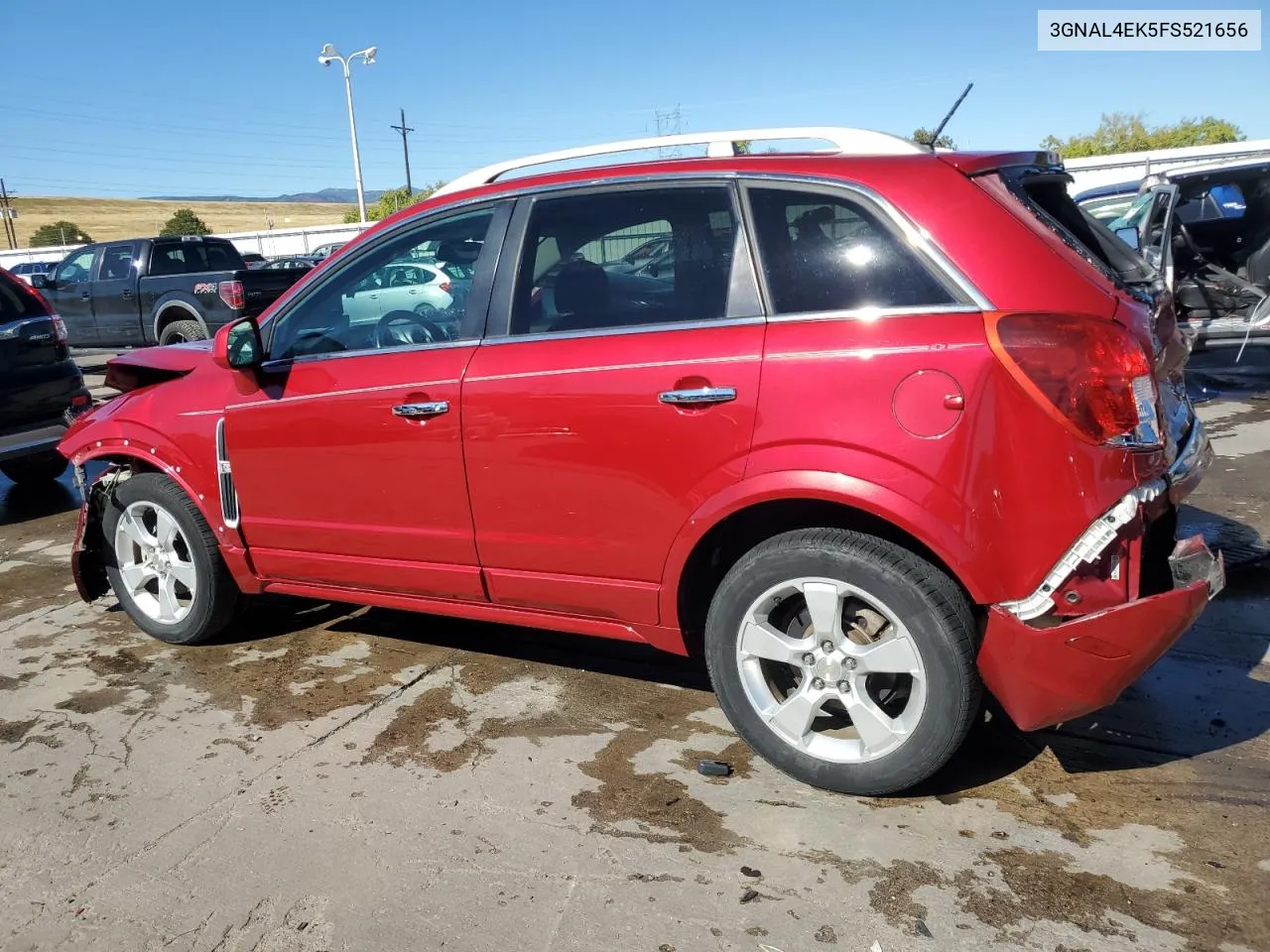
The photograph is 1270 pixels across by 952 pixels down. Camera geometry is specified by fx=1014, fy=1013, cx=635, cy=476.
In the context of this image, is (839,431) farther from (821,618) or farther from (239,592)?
(239,592)

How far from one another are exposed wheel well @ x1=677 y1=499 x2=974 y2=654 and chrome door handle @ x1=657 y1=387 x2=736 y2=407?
0.34 m

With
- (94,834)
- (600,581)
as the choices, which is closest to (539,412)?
(600,581)

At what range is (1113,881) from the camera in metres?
2.61

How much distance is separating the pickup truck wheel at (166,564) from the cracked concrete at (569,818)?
0.76 ft

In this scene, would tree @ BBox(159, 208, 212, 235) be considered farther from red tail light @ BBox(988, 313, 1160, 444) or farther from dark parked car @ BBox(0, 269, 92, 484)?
red tail light @ BBox(988, 313, 1160, 444)

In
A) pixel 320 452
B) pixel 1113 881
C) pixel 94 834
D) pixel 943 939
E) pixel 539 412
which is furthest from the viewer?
pixel 320 452

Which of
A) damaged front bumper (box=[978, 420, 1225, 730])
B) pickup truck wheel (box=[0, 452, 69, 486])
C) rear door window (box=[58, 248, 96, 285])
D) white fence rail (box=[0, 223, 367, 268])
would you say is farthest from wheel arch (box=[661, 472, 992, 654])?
white fence rail (box=[0, 223, 367, 268])

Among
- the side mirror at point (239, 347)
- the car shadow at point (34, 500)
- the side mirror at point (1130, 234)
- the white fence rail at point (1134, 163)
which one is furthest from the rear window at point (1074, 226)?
the white fence rail at point (1134, 163)

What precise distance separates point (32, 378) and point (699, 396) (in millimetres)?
6191

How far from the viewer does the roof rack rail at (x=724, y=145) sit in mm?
3166

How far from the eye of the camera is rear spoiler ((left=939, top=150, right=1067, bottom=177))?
2.97 meters

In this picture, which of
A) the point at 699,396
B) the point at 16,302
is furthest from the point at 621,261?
the point at 16,302

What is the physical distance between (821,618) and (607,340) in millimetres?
1108

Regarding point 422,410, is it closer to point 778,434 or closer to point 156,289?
point 778,434
